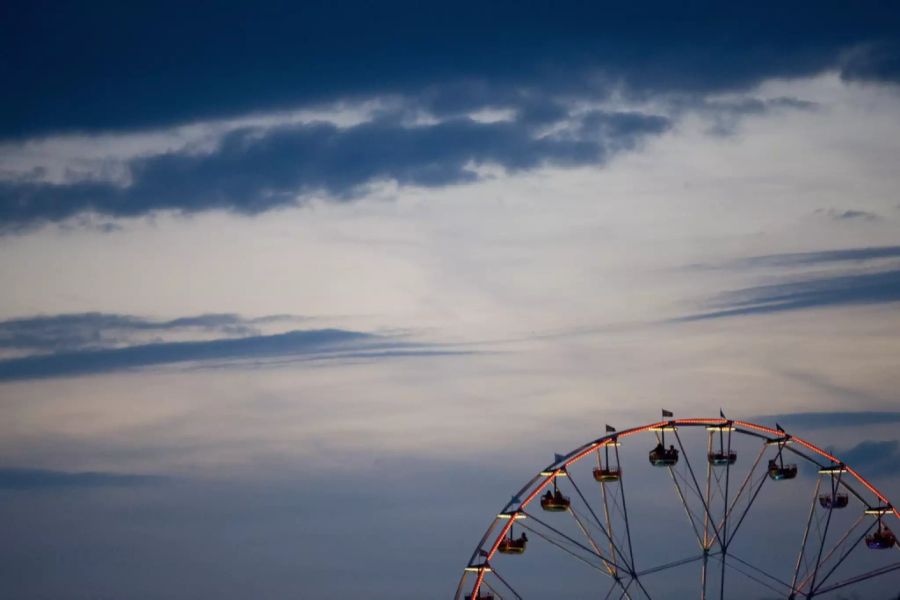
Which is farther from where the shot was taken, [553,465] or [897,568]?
[897,568]

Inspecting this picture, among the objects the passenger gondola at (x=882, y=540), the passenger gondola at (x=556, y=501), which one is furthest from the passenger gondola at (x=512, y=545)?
the passenger gondola at (x=882, y=540)

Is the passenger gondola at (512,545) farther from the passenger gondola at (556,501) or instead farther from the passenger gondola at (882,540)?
the passenger gondola at (882,540)

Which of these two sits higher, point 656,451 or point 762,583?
point 656,451

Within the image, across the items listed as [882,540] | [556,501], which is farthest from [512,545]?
[882,540]

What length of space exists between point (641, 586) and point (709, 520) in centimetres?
749

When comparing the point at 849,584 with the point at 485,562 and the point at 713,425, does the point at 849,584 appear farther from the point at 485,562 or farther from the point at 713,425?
the point at 485,562

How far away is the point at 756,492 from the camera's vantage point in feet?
350

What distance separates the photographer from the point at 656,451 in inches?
4193

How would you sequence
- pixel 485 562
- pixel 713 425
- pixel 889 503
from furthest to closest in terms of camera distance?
pixel 889 503 → pixel 713 425 → pixel 485 562

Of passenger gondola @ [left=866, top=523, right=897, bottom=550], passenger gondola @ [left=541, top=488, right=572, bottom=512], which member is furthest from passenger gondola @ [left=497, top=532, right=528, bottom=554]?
passenger gondola @ [left=866, top=523, right=897, bottom=550]

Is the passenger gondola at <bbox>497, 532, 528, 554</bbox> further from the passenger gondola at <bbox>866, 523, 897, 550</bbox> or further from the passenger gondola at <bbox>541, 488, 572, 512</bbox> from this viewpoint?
the passenger gondola at <bbox>866, 523, 897, 550</bbox>

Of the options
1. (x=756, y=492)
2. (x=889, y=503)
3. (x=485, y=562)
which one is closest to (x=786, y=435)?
(x=756, y=492)

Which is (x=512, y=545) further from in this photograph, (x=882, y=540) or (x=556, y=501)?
(x=882, y=540)

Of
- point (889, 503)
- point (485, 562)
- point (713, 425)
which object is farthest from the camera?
point (889, 503)
